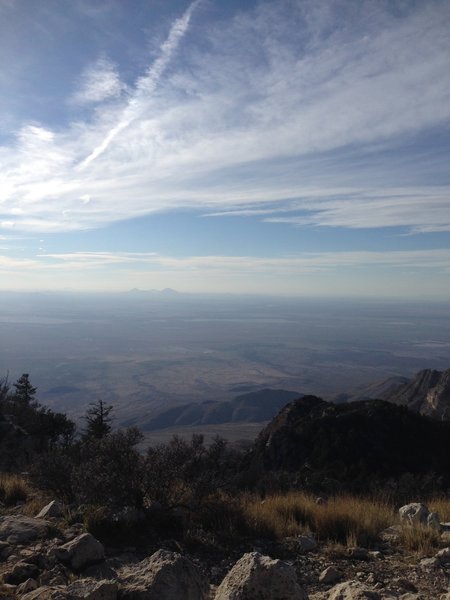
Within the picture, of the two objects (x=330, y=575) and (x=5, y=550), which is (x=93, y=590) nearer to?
(x=5, y=550)

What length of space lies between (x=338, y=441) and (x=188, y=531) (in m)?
16.4

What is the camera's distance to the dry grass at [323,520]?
17.7 feet

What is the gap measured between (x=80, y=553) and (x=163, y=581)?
1.38m

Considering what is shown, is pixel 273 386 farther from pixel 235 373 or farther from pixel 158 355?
pixel 158 355

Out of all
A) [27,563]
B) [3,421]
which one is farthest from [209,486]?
[3,421]

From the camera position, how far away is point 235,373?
16000 cm

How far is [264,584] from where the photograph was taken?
9.89 ft

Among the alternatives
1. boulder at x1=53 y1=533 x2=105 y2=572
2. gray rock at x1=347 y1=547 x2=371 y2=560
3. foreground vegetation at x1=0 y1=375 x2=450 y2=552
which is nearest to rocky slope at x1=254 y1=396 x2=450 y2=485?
foreground vegetation at x1=0 y1=375 x2=450 y2=552

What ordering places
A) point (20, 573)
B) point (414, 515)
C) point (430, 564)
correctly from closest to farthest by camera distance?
point (20, 573) → point (430, 564) → point (414, 515)

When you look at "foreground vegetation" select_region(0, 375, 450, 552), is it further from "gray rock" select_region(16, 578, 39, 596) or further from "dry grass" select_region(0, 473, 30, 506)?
"gray rock" select_region(16, 578, 39, 596)

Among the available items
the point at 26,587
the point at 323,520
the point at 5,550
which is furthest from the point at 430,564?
the point at 5,550

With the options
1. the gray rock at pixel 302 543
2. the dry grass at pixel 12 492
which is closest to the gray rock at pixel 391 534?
the gray rock at pixel 302 543

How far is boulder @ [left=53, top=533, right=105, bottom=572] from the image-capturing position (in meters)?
4.02

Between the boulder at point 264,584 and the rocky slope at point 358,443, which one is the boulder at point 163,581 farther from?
the rocky slope at point 358,443
